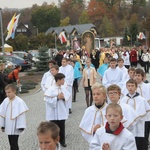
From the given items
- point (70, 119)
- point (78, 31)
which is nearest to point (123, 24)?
point (78, 31)

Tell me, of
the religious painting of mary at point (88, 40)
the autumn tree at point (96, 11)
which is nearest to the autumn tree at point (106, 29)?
the autumn tree at point (96, 11)

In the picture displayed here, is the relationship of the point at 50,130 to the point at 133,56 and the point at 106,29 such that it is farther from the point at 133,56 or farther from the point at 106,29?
the point at 106,29

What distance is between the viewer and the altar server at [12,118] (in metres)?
6.70

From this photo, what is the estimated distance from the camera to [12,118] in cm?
672

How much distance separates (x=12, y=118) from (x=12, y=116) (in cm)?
4

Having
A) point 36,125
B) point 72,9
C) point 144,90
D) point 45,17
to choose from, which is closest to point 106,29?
point 45,17

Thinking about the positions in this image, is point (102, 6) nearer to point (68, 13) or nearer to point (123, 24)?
point (123, 24)

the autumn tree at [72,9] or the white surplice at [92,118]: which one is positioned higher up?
the autumn tree at [72,9]

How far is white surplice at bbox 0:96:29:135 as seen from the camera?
6.71 meters

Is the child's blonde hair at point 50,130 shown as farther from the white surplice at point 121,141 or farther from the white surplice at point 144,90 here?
the white surplice at point 144,90

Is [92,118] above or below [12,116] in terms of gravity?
above

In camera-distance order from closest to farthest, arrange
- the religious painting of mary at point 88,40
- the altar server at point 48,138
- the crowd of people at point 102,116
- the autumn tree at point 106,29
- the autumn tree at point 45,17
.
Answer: the altar server at point 48,138 < the crowd of people at point 102,116 < the religious painting of mary at point 88,40 < the autumn tree at point 106,29 < the autumn tree at point 45,17

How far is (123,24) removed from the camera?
95.8 metres

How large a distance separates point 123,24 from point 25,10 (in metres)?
36.9
